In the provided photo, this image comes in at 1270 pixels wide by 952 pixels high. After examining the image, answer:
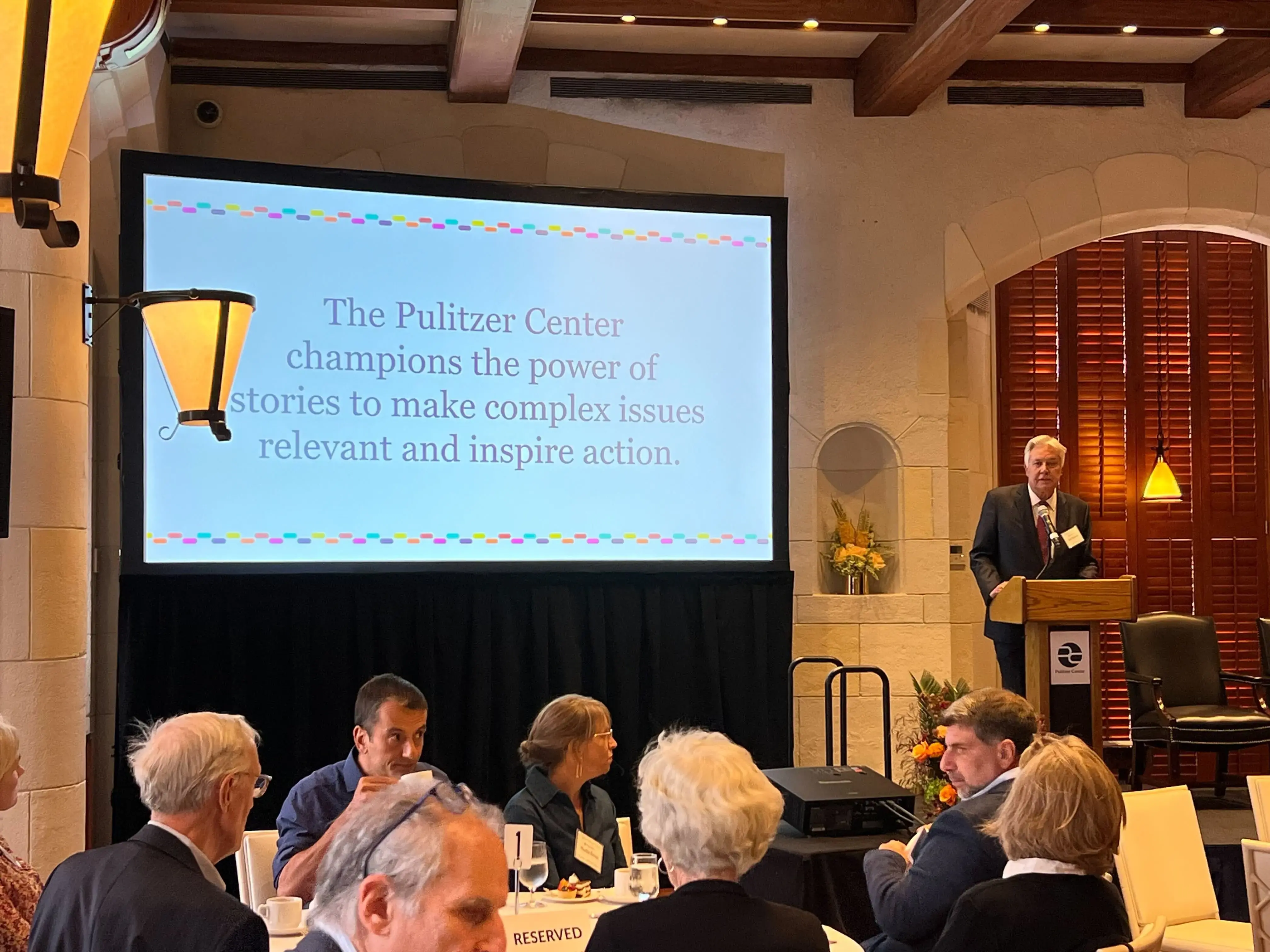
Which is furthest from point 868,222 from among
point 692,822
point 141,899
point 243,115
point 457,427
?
point 141,899

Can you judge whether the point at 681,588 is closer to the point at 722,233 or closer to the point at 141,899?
the point at 722,233

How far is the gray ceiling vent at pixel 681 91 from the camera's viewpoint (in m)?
6.93

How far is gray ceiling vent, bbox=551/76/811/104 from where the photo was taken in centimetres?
693

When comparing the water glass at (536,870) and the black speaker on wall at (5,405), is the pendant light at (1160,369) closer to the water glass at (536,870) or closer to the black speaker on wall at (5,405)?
the water glass at (536,870)

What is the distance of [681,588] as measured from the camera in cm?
648

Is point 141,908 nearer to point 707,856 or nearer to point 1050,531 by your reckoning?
point 707,856

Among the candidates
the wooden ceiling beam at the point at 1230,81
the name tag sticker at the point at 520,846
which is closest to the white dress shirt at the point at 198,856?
the name tag sticker at the point at 520,846

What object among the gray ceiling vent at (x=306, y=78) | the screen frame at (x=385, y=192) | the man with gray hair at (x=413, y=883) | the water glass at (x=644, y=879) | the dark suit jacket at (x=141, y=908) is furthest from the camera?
the gray ceiling vent at (x=306, y=78)

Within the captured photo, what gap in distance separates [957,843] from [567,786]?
47.1 inches

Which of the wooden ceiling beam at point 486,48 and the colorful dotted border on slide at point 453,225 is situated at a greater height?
the wooden ceiling beam at point 486,48

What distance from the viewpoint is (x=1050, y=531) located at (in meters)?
5.98

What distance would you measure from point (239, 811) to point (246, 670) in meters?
3.49

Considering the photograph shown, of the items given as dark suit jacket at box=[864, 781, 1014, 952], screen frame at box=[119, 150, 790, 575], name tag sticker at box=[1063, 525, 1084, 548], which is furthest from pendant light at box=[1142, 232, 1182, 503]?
dark suit jacket at box=[864, 781, 1014, 952]

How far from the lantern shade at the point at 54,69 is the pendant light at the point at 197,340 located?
1900 millimetres
